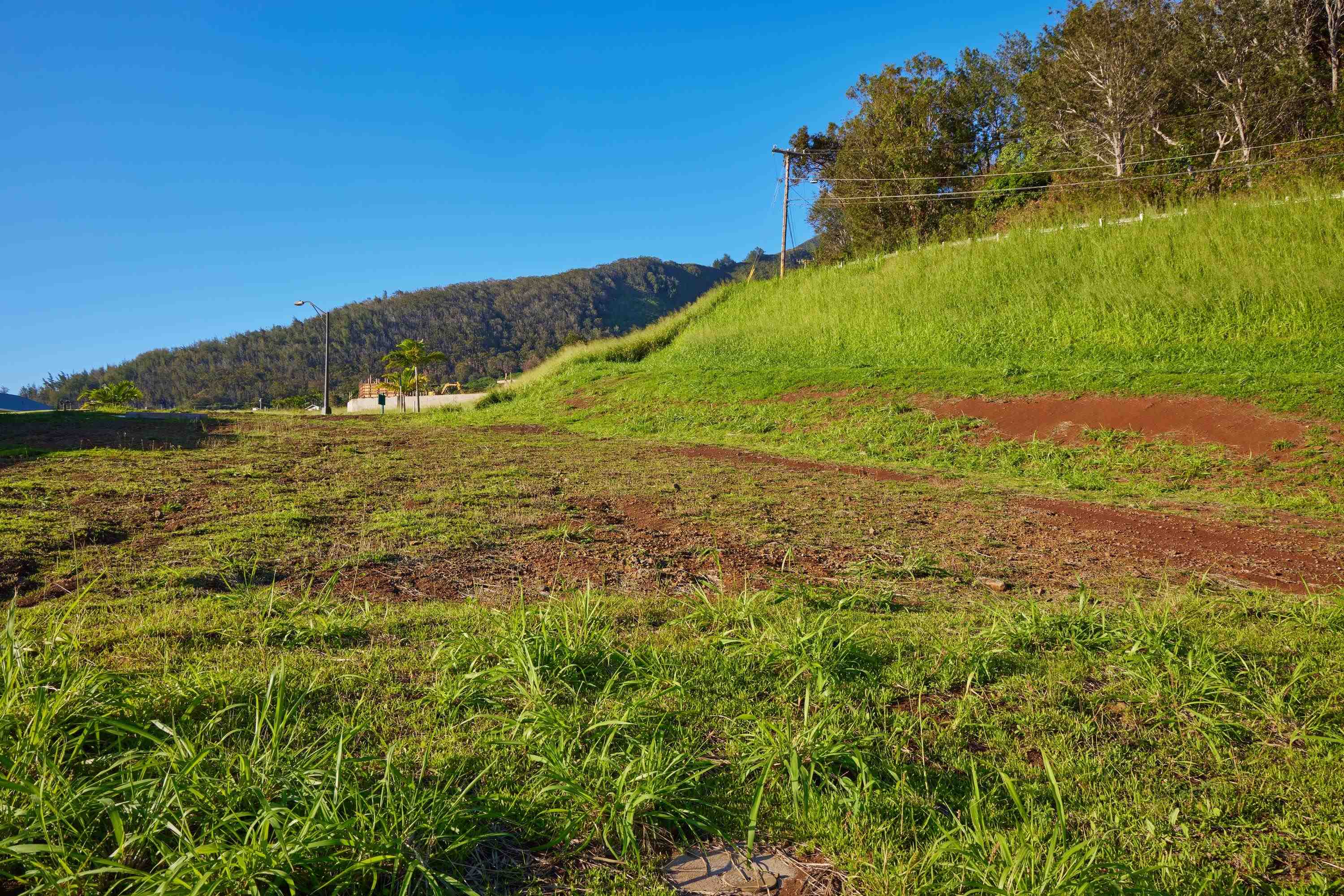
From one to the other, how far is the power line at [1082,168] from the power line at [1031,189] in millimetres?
423

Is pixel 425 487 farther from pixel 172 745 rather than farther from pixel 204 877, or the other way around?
pixel 204 877

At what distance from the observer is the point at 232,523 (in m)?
5.09

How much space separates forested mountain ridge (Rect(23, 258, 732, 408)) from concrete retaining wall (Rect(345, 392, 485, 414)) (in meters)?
28.9

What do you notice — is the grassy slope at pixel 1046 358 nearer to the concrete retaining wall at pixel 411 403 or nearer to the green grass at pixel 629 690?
the green grass at pixel 629 690

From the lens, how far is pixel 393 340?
110312 mm

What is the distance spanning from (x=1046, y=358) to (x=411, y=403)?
42.6m

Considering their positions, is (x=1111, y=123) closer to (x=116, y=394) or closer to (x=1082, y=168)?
(x=1082, y=168)

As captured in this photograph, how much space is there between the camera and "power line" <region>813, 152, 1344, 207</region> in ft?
57.0

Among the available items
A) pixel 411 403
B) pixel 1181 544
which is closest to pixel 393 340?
pixel 411 403

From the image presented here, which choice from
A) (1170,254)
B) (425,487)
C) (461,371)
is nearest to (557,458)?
(425,487)

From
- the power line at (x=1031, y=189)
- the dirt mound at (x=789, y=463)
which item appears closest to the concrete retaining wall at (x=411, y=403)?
the dirt mound at (x=789, y=463)

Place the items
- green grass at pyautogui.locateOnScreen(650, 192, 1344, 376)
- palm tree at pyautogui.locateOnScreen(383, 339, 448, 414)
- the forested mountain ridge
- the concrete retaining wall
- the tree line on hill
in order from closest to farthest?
green grass at pyautogui.locateOnScreen(650, 192, 1344, 376) → the tree line on hill → the concrete retaining wall → palm tree at pyautogui.locateOnScreen(383, 339, 448, 414) → the forested mountain ridge

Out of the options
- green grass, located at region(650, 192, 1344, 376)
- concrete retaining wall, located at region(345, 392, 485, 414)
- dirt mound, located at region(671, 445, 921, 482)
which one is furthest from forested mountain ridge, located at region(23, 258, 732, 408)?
dirt mound, located at region(671, 445, 921, 482)

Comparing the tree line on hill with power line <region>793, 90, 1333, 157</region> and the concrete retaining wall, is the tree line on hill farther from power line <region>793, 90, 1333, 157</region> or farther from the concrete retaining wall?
the concrete retaining wall
